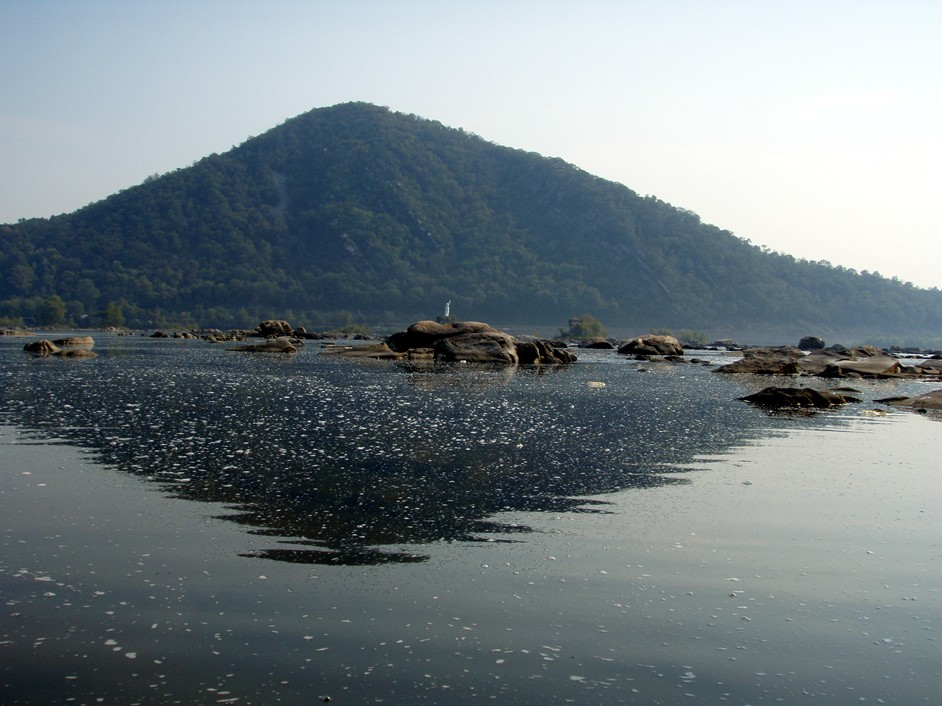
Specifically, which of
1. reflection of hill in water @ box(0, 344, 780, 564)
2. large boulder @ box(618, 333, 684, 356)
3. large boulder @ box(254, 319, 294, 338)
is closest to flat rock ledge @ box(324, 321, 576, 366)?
reflection of hill in water @ box(0, 344, 780, 564)

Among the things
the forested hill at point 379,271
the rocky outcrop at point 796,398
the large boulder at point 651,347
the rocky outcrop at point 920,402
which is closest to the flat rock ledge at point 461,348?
the large boulder at point 651,347

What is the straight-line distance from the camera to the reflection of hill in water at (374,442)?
36.7ft

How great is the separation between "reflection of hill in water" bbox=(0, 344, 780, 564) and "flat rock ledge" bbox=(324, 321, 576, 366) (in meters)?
19.3

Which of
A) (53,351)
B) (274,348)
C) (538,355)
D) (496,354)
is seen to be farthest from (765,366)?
(53,351)

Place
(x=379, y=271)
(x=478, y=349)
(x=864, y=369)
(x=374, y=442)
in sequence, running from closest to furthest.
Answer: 1. (x=374, y=442)
2. (x=864, y=369)
3. (x=478, y=349)
4. (x=379, y=271)

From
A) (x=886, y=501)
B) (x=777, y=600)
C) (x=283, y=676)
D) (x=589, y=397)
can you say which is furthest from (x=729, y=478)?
(x=589, y=397)

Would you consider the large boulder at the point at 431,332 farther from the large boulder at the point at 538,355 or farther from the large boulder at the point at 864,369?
the large boulder at the point at 864,369

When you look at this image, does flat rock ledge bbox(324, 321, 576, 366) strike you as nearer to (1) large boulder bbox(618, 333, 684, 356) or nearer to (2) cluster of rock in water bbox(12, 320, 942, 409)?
(2) cluster of rock in water bbox(12, 320, 942, 409)

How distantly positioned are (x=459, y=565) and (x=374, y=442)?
854 cm

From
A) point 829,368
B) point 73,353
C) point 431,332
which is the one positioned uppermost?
point 431,332

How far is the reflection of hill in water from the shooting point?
36.7 ft

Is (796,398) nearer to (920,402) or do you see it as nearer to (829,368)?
(920,402)

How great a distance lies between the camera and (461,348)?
181ft

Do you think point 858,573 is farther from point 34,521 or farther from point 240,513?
point 34,521
